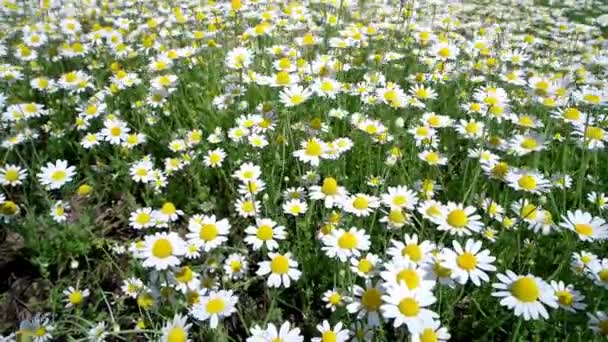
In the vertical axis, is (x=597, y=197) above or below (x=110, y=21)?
below

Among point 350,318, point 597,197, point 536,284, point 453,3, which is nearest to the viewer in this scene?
point 536,284

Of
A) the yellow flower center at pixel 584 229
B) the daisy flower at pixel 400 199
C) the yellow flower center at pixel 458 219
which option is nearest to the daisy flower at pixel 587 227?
the yellow flower center at pixel 584 229

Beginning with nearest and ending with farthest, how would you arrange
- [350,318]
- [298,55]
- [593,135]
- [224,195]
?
[350,318], [593,135], [224,195], [298,55]

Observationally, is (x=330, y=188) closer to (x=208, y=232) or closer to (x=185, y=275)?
(x=208, y=232)

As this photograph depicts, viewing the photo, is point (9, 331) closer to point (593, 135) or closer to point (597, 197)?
point (597, 197)

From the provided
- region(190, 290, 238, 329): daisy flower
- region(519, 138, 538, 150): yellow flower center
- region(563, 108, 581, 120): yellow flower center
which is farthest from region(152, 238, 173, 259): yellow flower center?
region(563, 108, 581, 120): yellow flower center

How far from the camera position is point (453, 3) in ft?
22.5

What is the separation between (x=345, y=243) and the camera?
2084 millimetres

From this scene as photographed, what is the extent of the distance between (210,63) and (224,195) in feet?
5.44

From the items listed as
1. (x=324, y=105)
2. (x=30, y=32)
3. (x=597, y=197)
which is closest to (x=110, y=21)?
(x=30, y=32)

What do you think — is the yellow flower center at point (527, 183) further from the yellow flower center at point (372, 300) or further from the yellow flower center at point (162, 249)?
the yellow flower center at point (162, 249)

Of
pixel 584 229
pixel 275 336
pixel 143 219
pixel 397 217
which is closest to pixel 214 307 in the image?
pixel 275 336

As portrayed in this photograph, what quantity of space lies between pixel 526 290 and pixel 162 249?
154cm

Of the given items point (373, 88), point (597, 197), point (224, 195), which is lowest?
point (224, 195)
